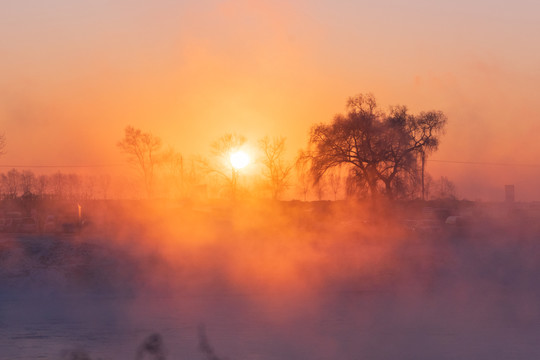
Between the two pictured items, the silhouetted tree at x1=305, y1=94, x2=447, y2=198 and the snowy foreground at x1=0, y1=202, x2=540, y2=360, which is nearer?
the snowy foreground at x1=0, y1=202, x2=540, y2=360

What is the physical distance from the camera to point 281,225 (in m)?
31.4

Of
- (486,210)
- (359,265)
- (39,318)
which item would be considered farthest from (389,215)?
(39,318)

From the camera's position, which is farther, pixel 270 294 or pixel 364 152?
pixel 364 152

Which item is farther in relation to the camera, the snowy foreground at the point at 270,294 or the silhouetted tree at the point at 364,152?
the silhouetted tree at the point at 364,152

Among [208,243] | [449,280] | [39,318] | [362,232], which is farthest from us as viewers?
[362,232]

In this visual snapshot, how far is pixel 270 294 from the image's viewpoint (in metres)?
19.2

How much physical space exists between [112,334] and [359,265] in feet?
31.5

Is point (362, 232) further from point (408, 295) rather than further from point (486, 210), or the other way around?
point (486, 210)

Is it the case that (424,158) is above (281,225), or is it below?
above

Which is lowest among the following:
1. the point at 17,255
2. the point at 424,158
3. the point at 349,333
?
the point at 349,333

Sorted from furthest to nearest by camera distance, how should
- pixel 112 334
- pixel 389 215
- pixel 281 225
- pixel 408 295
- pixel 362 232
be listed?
pixel 389 215
pixel 281 225
pixel 362 232
pixel 408 295
pixel 112 334

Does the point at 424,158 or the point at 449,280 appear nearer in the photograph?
the point at 449,280

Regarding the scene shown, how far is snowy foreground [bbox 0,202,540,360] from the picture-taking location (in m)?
13.8

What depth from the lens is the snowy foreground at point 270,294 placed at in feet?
45.2
